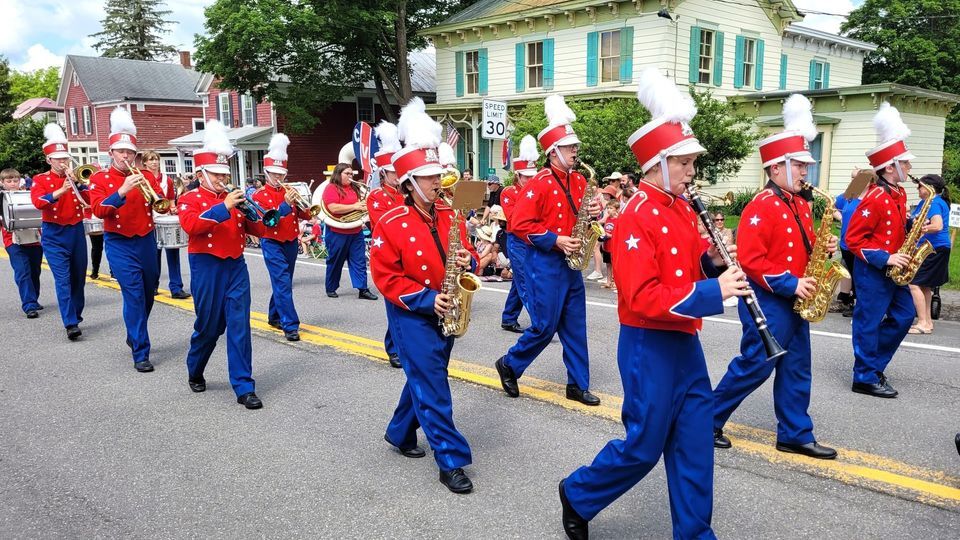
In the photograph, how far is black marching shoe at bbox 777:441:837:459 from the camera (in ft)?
16.1

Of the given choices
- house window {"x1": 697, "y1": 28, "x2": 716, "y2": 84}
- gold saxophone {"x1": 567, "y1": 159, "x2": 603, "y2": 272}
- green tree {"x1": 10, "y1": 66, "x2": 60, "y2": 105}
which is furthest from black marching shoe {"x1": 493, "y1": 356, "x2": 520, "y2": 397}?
green tree {"x1": 10, "y1": 66, "x2": 60, "y2": 105}

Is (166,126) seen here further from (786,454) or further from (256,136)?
(786,454)

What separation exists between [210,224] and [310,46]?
2554 cm

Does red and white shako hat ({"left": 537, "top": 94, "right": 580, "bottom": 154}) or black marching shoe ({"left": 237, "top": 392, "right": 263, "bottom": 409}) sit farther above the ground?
red and white shako hat ({"left": 537, "top": 94, "right": 580, "bottom": 154})

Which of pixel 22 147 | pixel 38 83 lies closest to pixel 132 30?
pixel 38 83

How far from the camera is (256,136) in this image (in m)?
35.6

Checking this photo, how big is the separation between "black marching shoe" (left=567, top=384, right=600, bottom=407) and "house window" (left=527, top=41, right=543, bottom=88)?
869 inches

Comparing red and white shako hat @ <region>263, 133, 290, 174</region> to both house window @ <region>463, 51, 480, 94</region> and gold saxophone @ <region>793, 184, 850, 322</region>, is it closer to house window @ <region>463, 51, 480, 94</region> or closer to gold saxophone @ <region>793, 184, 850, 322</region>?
gold saxophone @ <region>793, 184, 850, 322</region>

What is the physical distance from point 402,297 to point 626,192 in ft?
30.3

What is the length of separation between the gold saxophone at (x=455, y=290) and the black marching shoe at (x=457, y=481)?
842 mm

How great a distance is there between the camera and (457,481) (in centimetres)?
451

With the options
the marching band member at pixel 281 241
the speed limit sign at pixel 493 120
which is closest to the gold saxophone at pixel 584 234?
the marching band member at pixel 281 241

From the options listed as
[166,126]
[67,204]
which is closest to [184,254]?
[67,204]

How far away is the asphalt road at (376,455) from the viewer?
416 cm
